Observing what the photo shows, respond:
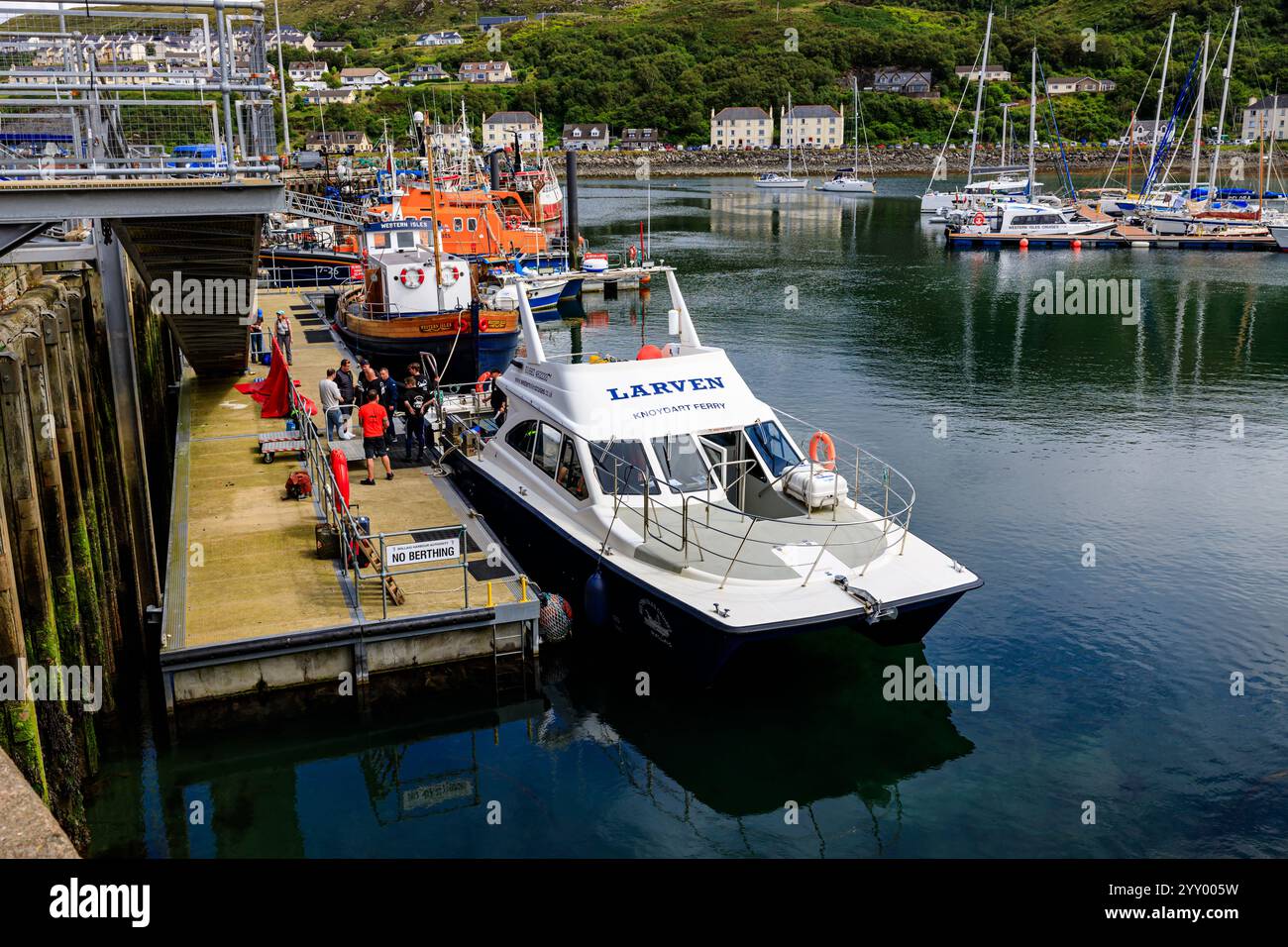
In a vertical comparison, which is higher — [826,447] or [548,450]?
[826,447]

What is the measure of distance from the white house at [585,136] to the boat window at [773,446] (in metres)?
156

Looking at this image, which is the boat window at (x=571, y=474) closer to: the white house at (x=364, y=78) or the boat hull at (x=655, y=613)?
the boat hull at (x=655, y=613)

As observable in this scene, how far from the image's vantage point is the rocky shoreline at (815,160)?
472 ft

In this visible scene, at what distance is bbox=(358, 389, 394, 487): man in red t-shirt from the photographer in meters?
19.4

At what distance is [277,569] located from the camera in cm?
1526

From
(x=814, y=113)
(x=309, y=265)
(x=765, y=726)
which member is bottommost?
(x=765, y=726)

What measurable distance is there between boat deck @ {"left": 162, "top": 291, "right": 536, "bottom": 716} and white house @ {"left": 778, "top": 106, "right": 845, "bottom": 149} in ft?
512

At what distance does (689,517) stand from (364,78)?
201m

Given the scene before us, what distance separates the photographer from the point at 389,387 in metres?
23.7

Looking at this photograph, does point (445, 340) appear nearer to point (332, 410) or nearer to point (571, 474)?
point (332, 410)

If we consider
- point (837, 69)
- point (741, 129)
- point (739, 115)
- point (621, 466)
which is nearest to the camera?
point (621, 466)

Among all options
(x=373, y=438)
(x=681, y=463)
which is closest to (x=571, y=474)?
(x=681, y=463)

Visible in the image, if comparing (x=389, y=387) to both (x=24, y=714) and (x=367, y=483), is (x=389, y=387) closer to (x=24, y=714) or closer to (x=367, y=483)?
(x=367, y=483)

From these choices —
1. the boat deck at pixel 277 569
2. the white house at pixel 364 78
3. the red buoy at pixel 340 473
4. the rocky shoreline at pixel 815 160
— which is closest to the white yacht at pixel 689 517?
the boat deck at pixel 277 569
